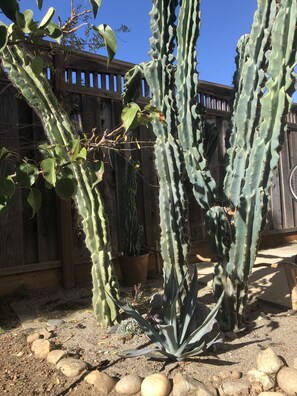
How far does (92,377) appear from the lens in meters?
2.06

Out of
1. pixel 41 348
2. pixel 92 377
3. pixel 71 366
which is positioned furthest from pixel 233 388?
pixel 41 348

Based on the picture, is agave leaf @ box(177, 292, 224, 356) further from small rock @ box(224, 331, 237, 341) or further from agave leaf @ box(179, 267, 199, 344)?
small rock @ box(224, 331, 237, 341)

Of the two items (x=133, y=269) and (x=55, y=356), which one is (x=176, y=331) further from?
(x=133, y=269)

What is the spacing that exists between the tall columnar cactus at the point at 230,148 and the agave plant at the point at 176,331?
28 centimetres

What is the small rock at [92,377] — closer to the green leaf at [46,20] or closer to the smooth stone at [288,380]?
the smooth stone at [288,380]

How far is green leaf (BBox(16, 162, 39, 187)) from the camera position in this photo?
3.16 feet

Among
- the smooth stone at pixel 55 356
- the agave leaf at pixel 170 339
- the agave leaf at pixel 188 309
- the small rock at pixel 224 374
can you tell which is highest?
the agave leaf at pixel 188 309

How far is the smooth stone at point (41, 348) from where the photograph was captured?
2414mm

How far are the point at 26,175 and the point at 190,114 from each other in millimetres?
1991

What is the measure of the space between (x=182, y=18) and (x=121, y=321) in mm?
2337

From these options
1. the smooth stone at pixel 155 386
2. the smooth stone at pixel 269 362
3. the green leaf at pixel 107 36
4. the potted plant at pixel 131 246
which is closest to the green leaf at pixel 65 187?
the green leaf at pixel 107 36

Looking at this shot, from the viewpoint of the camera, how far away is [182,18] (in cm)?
271

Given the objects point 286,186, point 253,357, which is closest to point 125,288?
point 253,357

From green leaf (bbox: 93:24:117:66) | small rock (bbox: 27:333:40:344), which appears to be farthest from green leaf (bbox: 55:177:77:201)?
small rock (bbox: 27:333:40:344)
